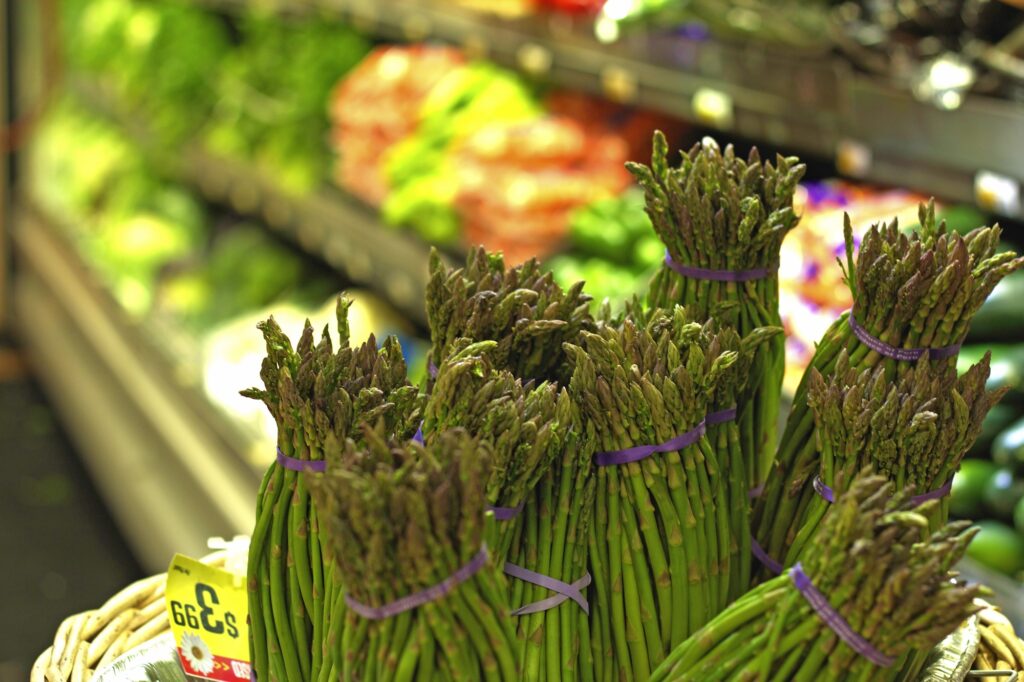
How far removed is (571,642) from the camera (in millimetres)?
1199

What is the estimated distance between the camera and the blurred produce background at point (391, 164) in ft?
7.40

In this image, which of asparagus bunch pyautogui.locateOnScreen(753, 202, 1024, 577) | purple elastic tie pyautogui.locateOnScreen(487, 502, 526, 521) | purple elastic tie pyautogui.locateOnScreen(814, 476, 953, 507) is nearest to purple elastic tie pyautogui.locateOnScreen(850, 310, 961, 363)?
asparagus bunch pyautogui.locateOnScreen(753, 202, 1024, 577)

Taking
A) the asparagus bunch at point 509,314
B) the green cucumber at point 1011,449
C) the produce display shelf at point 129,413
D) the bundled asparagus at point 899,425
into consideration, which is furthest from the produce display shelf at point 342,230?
the bundled asparagus at point 899,425

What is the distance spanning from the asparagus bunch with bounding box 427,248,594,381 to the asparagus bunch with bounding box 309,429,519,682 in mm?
265

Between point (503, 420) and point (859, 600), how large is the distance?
14.1 inches

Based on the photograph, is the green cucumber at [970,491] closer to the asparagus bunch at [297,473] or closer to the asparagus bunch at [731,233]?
the asparagus bunch at [731,233]

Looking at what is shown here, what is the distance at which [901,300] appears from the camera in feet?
4.05

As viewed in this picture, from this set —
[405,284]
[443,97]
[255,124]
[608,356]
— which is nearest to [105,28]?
[255,124]

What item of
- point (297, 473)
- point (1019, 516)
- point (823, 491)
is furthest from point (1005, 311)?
point (297, 473)

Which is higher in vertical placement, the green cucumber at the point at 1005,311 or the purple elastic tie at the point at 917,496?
the green cucumber at the point at 1005,311

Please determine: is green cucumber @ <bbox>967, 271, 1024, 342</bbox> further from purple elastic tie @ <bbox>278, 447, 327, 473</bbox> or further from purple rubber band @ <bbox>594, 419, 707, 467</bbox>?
purple elastic tie @ <bbox>278, 447, 327, 473</bbox>

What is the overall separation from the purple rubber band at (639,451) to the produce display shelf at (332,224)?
59.0 inches

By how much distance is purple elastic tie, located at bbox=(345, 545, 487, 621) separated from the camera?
98 cm

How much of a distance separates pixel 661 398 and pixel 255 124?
11.1ft
